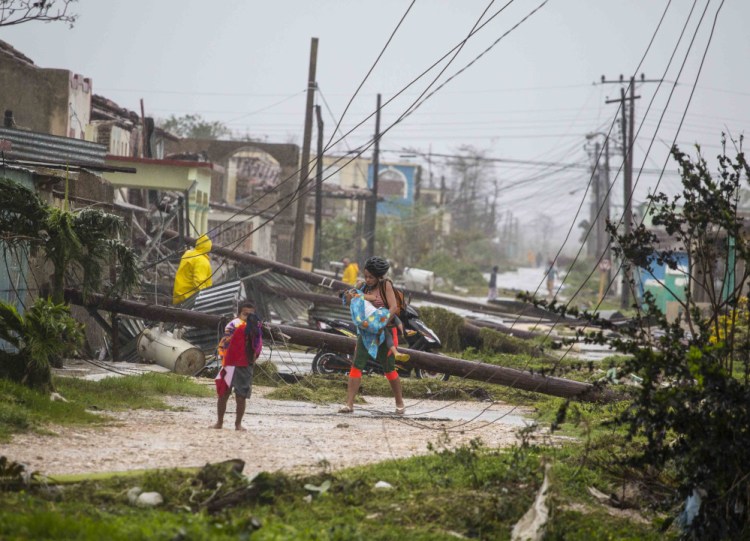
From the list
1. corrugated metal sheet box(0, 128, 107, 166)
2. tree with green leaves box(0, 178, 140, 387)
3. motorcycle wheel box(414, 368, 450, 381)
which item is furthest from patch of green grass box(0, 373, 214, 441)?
corrugated metal sheet box(0, 128, 107, 166)

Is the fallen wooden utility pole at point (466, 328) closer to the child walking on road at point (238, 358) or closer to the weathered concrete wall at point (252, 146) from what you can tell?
the child walking on road at point (238, 358)

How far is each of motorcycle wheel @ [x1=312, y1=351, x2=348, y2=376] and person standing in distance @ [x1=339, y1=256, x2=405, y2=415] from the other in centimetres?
336

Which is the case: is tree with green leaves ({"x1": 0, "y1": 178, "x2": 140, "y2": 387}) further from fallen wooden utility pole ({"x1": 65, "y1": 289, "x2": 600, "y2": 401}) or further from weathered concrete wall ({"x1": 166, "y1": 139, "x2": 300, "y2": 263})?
weathered concrete wall ({"x1": 166, "y1": 139, "x2": 300, "y2": 263})

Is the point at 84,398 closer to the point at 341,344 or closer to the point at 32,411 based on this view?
the point at 32,411

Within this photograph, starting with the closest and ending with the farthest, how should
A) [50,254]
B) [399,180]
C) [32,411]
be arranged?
[32,411] < [50,254] < [399,180]

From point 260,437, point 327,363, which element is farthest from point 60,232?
point 327,363

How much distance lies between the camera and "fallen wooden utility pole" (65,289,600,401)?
510 inches

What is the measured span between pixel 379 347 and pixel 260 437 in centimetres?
275

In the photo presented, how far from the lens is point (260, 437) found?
33.0 ft

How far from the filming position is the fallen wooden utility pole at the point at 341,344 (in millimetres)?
12961

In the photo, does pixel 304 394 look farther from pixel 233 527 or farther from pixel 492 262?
pixel 492 262

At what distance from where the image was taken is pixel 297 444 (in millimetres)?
9734

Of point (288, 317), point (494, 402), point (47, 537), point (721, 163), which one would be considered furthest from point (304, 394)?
point (288, 317)

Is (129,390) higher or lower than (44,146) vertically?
lower
